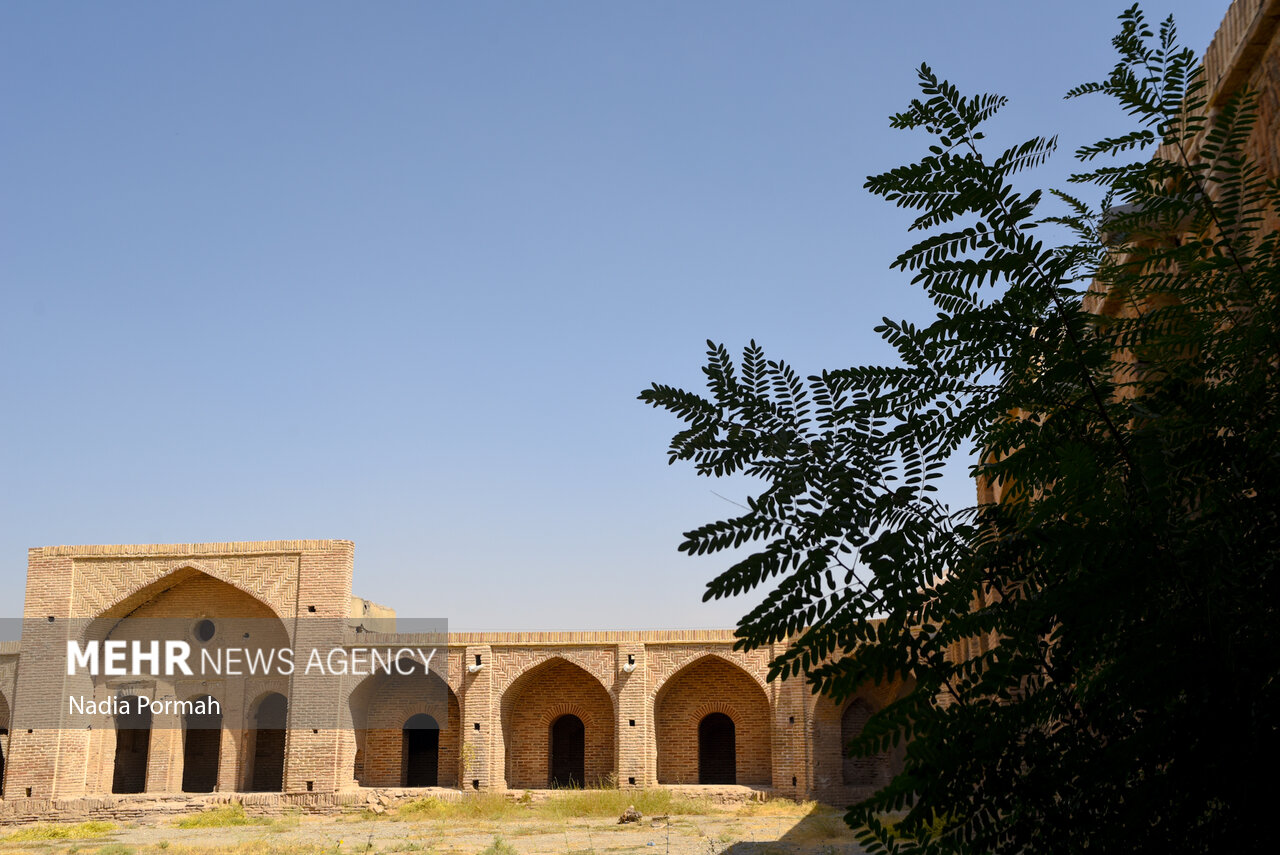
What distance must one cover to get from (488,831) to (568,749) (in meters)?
6.99

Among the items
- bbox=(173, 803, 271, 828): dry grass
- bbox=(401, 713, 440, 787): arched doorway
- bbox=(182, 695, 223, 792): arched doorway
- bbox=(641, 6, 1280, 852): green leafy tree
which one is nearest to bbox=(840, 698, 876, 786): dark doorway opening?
bbox=(401, 713, 440, 787): arched doorway

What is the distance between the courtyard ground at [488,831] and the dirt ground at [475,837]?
0.02 meters

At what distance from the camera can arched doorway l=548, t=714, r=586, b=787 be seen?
22234mm

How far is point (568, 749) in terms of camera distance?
22641 millimetres

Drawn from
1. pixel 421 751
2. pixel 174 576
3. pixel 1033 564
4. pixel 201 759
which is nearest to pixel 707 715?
pixel 421 751

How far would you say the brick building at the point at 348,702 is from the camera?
65.2 feet

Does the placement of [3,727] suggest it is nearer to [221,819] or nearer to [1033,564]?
[221,819]

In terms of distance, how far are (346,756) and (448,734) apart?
241 cm

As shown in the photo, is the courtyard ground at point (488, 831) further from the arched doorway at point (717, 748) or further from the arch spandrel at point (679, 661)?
the arched doorway at point (717, 748)

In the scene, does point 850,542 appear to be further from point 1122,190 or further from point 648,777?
point 648,777

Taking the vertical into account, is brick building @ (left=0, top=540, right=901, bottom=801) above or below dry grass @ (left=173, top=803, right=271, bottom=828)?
above

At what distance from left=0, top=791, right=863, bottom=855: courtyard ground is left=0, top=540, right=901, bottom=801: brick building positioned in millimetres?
1358

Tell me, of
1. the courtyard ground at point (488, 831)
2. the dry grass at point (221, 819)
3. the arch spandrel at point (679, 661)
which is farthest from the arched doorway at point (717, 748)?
the dry grass at point (221, 819)

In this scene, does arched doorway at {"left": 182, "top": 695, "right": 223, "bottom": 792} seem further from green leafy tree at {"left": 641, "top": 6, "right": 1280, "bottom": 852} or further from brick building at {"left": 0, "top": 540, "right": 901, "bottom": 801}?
green leafy tree at {"left": 641, "top": 6, "right": 1280, "bottom": 852}
